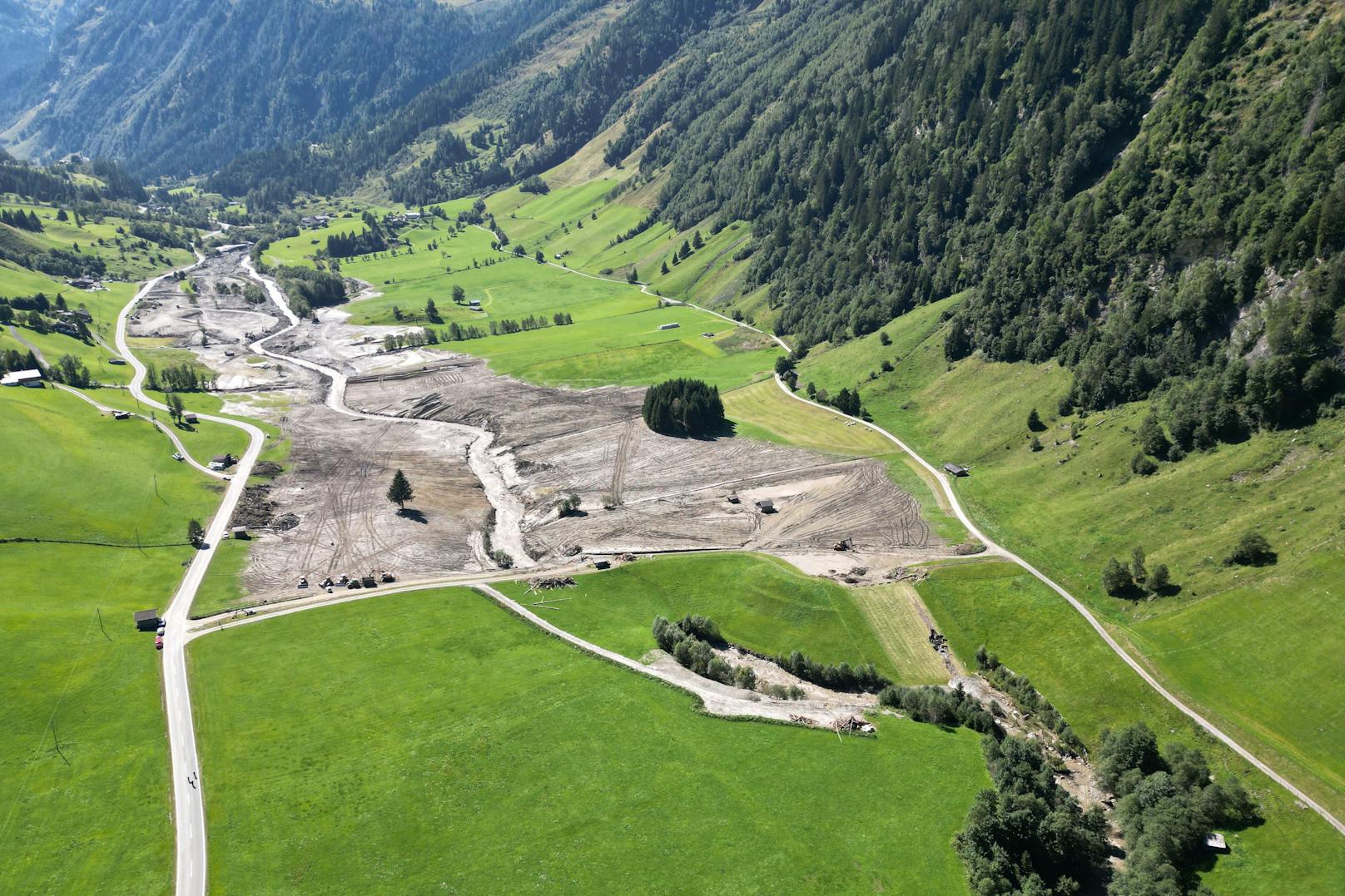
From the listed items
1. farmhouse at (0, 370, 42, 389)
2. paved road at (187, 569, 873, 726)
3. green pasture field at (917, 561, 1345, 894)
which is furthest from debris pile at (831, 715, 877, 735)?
farmhouse at (0, 370, 42, 389)

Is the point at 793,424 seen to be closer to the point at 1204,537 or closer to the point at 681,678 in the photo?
the point at 1204,537

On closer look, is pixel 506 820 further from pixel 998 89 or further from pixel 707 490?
pixel 998 89

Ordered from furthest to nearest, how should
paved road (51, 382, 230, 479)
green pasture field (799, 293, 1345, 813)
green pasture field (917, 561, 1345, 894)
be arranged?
paved road (51, 382, 230, 479), green pasture field (799, 293, 1345, 813), green pasture field (917, 561, 1345, 894)

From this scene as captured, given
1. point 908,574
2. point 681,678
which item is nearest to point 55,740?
point 681,678

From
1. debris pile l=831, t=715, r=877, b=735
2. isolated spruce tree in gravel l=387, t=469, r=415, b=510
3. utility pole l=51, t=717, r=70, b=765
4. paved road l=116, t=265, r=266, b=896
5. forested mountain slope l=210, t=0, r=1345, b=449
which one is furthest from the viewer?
isolated spruce tree in gravel l=387, t=469, r=415, b=510

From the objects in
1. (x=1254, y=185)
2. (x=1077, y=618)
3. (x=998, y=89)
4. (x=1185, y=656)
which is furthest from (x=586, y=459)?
(x=998, y=89)

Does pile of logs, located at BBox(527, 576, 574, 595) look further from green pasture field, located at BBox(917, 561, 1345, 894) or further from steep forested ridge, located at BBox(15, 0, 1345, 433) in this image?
steep forested ridge, located at BBox(15, 0, 1345, 433)
